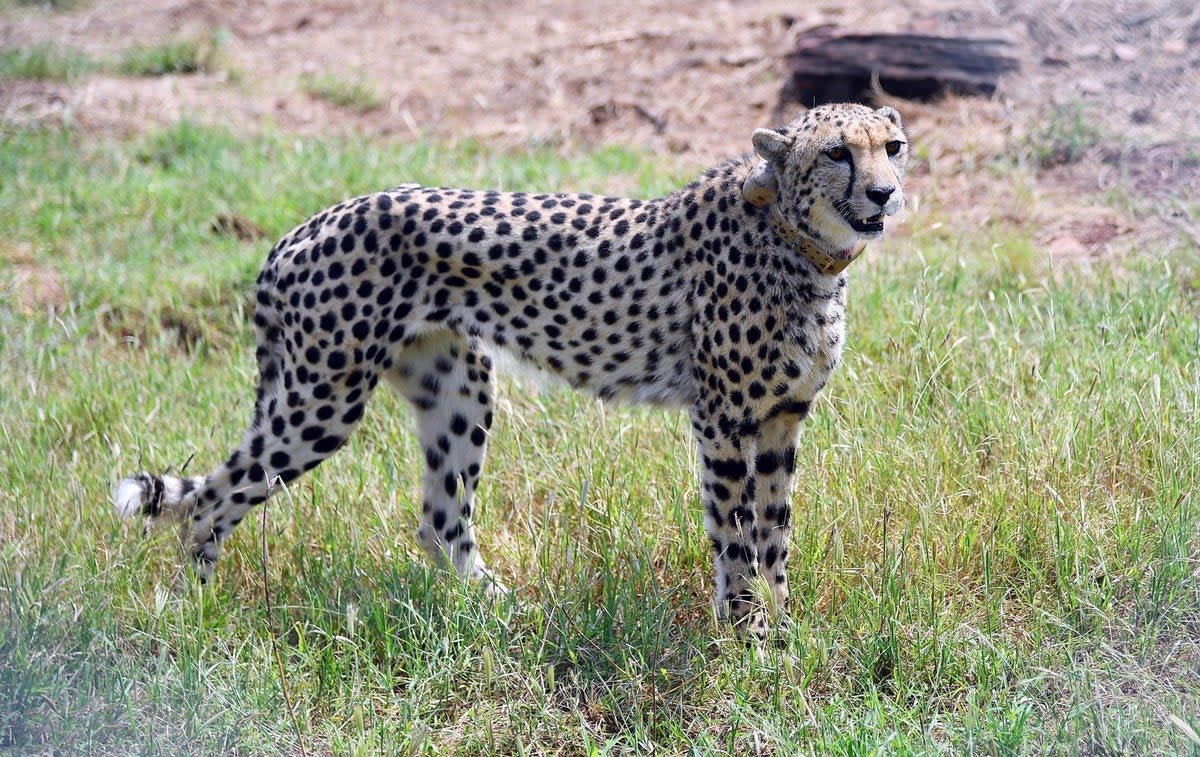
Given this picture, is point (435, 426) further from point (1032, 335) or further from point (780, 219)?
point (1032, 335)

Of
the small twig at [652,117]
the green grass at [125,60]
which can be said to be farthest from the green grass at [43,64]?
the small twig at [652,117]

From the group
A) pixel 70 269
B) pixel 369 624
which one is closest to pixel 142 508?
pixel 369 624

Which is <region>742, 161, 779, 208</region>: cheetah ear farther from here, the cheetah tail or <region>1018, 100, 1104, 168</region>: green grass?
<region>1018, 100, 1104, 168</region>: green grass

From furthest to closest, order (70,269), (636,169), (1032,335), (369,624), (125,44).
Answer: (125,44) < (636,169) < (70,269) < (1032,335) < (369,624)

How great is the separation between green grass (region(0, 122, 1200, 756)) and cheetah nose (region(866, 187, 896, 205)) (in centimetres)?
108

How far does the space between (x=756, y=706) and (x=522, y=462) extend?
1.35m

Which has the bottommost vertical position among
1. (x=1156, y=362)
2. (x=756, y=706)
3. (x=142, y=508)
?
(x=756, y=706)

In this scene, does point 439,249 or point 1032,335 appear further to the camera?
point 1032,335

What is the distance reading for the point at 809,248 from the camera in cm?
400

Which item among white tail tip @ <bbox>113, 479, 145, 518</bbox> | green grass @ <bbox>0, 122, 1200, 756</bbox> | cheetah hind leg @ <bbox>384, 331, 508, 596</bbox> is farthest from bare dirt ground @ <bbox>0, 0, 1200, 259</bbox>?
white tail tip @ <bbox>113, 479, 145, 518</bbox>

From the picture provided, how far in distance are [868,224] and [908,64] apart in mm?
4640

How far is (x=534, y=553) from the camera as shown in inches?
183

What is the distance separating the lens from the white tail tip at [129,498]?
4.27 metres

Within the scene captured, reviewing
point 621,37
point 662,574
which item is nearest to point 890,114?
point 662,574
